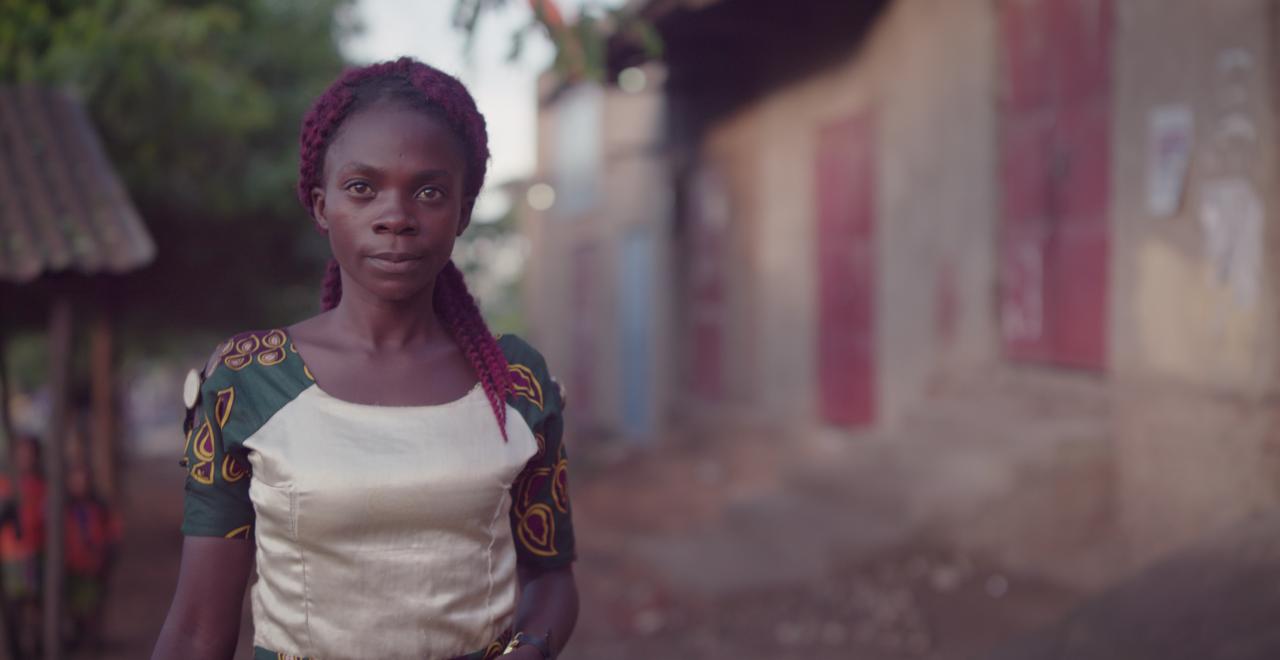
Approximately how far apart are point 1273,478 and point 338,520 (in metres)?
4.34

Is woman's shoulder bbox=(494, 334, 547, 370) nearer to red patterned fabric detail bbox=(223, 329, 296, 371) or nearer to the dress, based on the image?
the dress

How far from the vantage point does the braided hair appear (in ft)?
5.63

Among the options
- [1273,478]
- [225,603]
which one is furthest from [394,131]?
[1273,478]

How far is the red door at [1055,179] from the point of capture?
6.24 meters

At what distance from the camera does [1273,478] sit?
481 cm

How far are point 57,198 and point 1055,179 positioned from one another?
4.87 meters

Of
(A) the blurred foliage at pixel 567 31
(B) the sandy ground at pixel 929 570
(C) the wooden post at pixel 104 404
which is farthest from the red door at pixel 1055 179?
(C) the wooden post at pixel 104 404

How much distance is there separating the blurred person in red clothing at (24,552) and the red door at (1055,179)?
17.7 feet

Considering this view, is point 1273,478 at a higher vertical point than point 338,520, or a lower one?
lower

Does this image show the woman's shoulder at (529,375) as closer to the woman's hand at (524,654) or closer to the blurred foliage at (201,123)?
the woman's hand at (524,654)

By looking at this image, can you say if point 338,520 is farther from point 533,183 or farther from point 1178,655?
point 533,183

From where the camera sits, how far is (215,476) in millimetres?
1624

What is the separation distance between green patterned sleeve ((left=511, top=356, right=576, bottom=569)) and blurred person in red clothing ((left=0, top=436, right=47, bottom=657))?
17.3 ft

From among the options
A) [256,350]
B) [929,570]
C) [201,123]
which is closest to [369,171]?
[256,350]
